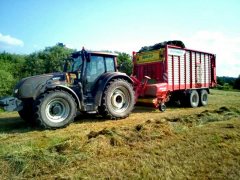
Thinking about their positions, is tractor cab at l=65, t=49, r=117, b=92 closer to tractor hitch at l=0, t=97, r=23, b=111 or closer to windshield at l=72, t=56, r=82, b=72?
windshield at l=72, t=56, r=82, b=72

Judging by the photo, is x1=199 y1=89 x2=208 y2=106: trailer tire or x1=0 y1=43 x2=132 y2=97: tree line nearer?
x1=199 y1=89 x2=208 y2=106: trailer tire

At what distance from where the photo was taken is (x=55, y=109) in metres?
7.91

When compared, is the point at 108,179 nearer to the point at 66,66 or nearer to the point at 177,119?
the point at 177,119

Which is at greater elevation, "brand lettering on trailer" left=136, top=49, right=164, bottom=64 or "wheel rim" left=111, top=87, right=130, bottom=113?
"brand lettering on trailer" left=136, top=49, right=164, bottom=64

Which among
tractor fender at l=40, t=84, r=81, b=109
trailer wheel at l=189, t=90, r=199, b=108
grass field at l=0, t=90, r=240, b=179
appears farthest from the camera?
trailer wheel at l=189, t=90, r=199, b=108

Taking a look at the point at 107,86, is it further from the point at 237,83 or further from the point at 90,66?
the point at 237,83

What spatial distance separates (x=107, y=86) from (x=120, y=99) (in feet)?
2.67

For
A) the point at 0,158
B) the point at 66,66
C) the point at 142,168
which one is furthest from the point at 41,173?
the point at 66,66

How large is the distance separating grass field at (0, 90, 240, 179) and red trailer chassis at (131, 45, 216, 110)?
3821 mm

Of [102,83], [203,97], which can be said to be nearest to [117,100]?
[102,83]

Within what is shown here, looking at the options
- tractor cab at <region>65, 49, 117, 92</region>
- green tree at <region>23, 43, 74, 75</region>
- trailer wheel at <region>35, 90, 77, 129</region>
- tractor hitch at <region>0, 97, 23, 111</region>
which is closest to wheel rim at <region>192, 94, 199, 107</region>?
tractor cab at <region>65, 49, 117, 92</region>

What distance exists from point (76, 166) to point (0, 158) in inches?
54.0

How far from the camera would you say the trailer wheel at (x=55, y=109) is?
7570 millimetres

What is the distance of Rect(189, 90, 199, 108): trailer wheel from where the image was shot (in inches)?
497
